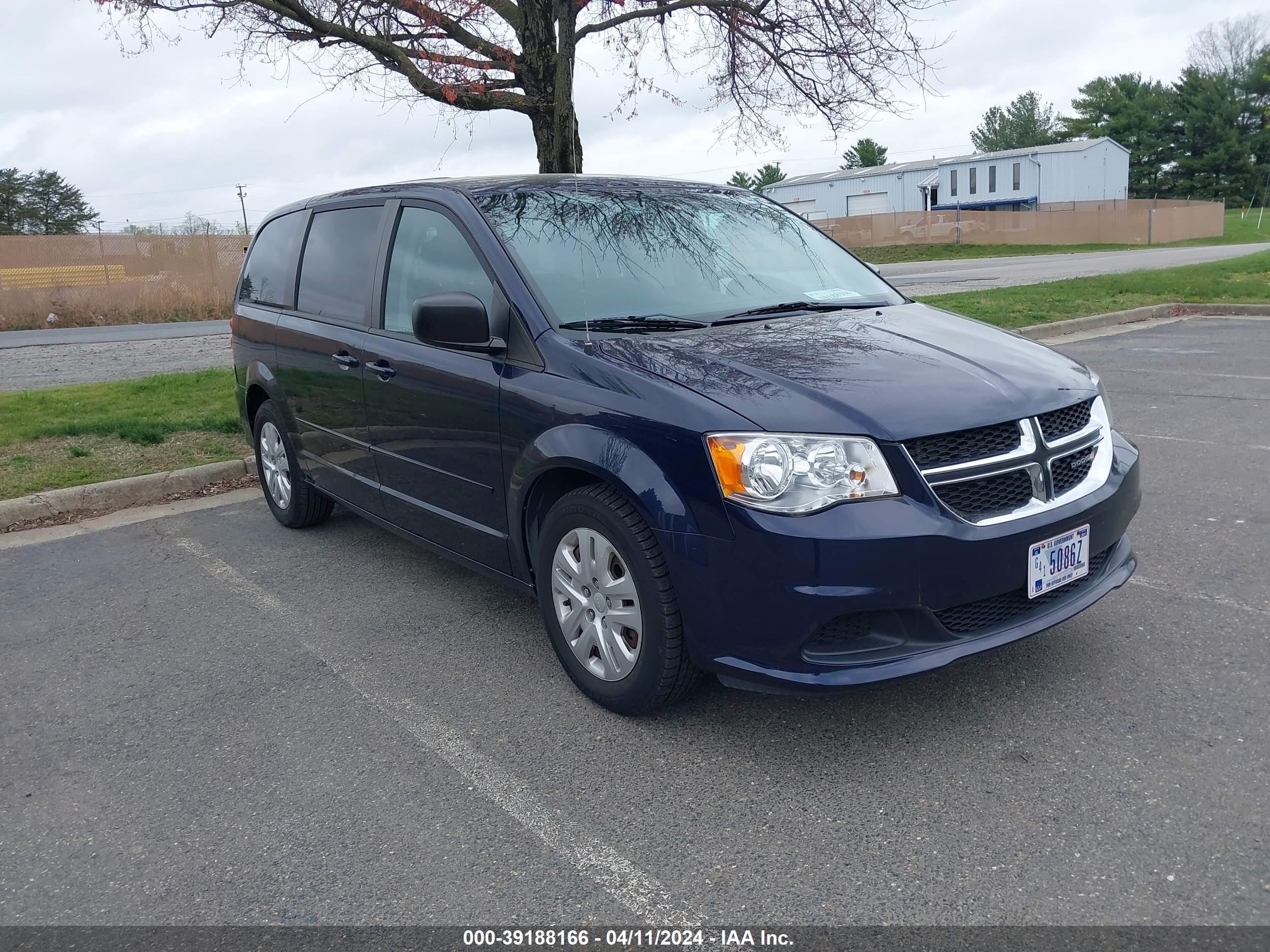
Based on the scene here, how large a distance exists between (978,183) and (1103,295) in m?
51.5

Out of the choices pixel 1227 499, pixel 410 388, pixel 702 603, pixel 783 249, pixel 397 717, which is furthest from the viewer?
pixel 1227 499

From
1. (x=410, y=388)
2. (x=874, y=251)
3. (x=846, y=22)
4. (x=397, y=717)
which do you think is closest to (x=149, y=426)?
(x=410, y=388)

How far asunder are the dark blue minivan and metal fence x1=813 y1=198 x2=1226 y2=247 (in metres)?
43.0

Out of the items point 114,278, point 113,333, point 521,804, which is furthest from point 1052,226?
point 521,804

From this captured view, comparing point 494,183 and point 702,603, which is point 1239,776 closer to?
point 702,603

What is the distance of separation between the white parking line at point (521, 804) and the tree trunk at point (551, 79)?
18.7 ft

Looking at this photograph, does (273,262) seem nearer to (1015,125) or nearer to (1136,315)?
(1136,315)

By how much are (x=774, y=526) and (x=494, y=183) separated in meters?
2.32

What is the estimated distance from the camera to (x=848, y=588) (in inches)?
116

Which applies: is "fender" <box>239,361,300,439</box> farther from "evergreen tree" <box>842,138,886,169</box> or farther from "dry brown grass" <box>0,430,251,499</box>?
"evergreen tree" <box>842,138,886,169</box>

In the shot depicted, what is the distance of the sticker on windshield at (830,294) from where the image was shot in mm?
4352

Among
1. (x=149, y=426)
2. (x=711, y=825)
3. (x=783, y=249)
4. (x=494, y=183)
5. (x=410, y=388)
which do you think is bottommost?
(x=711, y=825)

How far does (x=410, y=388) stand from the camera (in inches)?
172

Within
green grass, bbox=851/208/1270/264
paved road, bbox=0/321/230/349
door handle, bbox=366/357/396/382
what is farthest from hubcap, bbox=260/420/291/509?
green grass, bbox=851/208/1270/264
